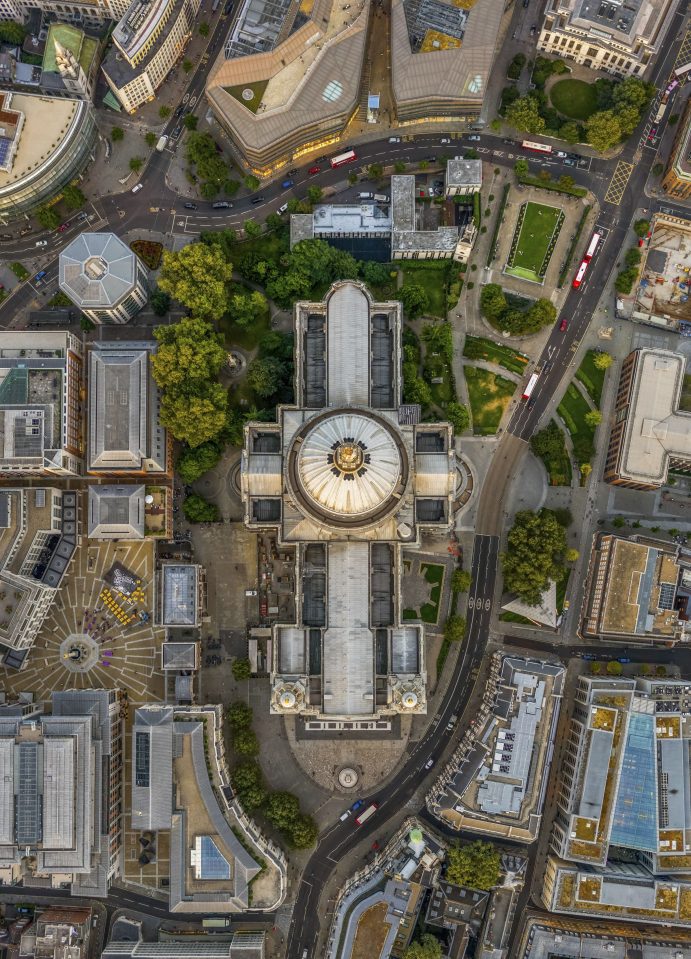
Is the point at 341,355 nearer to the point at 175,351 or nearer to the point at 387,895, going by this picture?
the point at 175,351

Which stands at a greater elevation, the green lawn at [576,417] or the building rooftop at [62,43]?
the building rooftop at [62,43]

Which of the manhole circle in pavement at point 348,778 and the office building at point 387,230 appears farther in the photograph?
the office building at point 387,230

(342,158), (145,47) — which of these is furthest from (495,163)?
(145,47)

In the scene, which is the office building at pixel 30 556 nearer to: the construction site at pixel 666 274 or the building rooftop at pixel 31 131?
the building rooftop at pixel 31 131

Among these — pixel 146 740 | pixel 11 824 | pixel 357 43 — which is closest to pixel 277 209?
pixel 357 43

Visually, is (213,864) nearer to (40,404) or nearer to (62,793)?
(62,793)

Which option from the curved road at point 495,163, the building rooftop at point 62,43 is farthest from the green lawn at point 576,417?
the building rooftop at point 62,43
